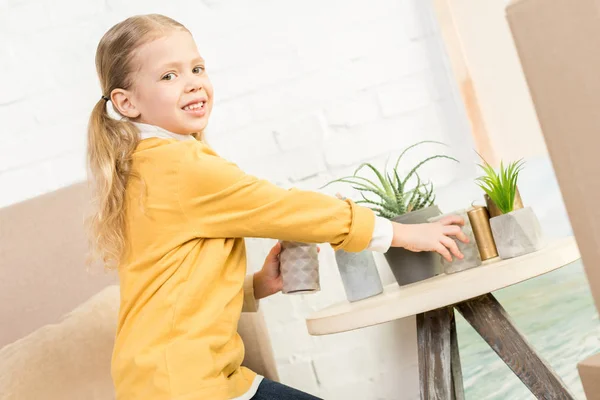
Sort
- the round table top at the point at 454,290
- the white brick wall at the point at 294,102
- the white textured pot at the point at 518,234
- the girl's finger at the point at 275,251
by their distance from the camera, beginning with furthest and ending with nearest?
1. the white brick wall at the point at 294,102
2. the girl's finger at the point at 275,251
3. the white textured pot at the point at 518,234
4. the round table top at the point at 454,290

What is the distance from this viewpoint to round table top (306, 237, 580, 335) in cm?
100

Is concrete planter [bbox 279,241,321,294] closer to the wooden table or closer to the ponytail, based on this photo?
the wooden table

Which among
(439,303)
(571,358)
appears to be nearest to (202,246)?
(439,303)

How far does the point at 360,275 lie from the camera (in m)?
1.27

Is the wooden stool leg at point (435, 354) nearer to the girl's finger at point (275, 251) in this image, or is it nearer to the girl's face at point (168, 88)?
the girl's finger at point (275, 251)

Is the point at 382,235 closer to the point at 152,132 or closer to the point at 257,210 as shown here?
the point at 257,210

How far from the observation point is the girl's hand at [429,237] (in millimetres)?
1069

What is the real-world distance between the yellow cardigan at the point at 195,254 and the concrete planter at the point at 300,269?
0.07 m

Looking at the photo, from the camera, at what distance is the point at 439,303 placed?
1014mm

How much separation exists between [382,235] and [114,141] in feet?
1.51

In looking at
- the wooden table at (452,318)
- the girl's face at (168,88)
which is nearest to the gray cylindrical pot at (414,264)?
the wooden table at (452,318)

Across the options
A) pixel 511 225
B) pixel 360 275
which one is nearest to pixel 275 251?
pixel 360 275

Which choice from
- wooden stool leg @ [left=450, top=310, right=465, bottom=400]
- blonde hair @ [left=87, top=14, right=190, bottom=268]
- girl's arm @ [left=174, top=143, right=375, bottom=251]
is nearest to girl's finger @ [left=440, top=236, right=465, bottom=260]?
girl's arm @ [left=174, top=143, right=375, bottom=251]

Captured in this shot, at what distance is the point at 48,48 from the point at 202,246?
831 mm
